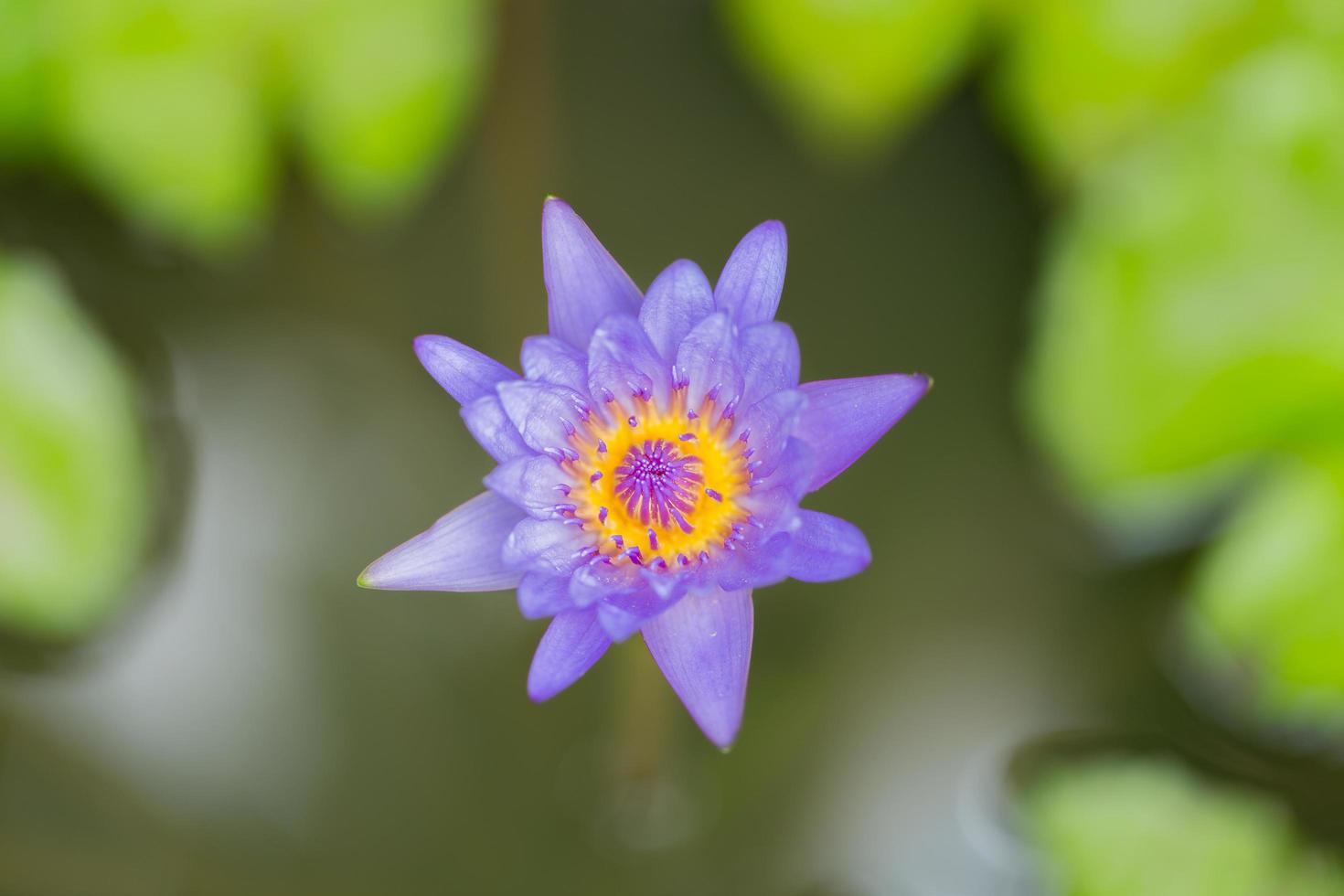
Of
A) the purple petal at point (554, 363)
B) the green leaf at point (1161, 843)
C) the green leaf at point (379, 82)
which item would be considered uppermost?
the green leaf at point (379, 82)

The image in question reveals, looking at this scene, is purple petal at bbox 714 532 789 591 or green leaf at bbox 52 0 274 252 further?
green leaf at bbox 52 0 274 252

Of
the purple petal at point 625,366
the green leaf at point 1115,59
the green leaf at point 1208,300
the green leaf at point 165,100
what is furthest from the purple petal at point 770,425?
the green leaf at point 165,100

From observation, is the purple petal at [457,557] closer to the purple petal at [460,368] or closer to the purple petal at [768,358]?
the purple petal at [460,368]

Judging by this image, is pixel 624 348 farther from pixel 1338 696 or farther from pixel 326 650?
pixel 1338 696

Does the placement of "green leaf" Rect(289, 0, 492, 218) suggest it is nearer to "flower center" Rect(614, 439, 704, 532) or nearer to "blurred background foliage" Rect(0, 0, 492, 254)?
"blurred background foliage" Rect(0, 0, 492, 254)

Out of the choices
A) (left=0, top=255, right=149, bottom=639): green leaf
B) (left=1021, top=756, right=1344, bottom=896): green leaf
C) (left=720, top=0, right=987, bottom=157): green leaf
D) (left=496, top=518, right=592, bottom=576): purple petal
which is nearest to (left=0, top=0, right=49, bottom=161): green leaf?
(left=0, top=255, right=149, bottom=639): green leaf

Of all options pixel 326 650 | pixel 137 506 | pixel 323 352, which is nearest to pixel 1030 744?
pixel 326 650

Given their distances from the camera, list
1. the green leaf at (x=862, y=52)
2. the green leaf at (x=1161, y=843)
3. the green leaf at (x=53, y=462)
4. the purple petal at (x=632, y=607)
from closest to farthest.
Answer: the purple petal at (x=632, y=607)
the green leaf at (x=1161, y=843)
the green leaf at (x=53, y=462)
the green leaf at (x=862, y=52)
